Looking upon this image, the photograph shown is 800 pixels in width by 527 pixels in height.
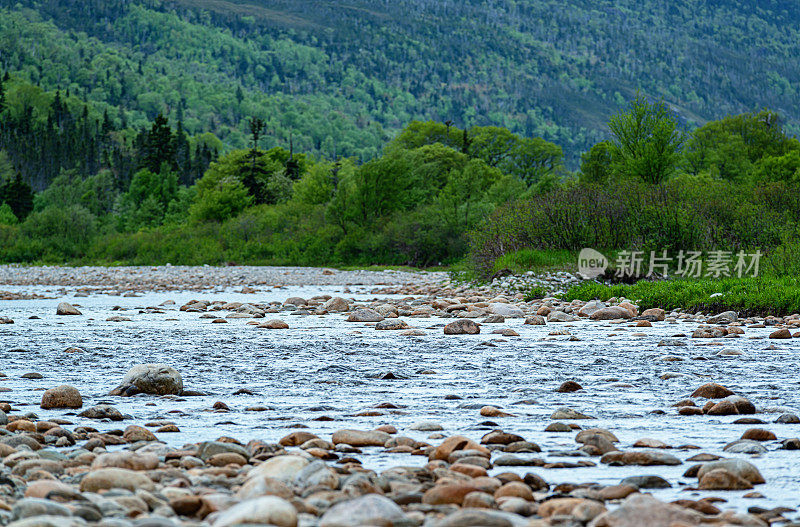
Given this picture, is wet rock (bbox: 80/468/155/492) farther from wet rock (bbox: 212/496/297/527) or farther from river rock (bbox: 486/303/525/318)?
river rock (bbox: 486/303/525/318)

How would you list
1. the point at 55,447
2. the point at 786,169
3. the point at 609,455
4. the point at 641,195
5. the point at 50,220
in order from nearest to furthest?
the point at 609,455, the point at 55,447, the point at 641,195, the point at 786,169, the point at 50,220

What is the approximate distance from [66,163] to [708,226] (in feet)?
370

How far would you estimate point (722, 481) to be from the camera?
3.30m

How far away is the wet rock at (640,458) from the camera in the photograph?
3785mm

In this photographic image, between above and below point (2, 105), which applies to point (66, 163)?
below

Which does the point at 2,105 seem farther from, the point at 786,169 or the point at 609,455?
the point at 609,455

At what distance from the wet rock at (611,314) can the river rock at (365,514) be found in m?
11.2

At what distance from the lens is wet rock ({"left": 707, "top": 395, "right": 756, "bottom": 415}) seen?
5109 millimetres

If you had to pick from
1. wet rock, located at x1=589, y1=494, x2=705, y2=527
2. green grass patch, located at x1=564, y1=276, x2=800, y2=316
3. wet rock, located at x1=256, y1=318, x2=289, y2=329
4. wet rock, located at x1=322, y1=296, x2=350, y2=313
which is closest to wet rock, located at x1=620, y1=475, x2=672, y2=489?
wet rock, located at x1=589, y1=494, x2=705, y2=527

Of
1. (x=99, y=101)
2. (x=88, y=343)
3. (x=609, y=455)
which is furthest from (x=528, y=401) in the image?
(x=99, y=101)

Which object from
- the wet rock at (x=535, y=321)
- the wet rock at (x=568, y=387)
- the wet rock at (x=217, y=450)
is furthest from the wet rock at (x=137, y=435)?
the wet rock at (x=535, y=321)

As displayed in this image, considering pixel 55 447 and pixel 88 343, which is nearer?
pixel 55 447

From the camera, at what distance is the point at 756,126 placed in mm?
71250

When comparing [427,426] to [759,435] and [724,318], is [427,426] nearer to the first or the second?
[759,435]
